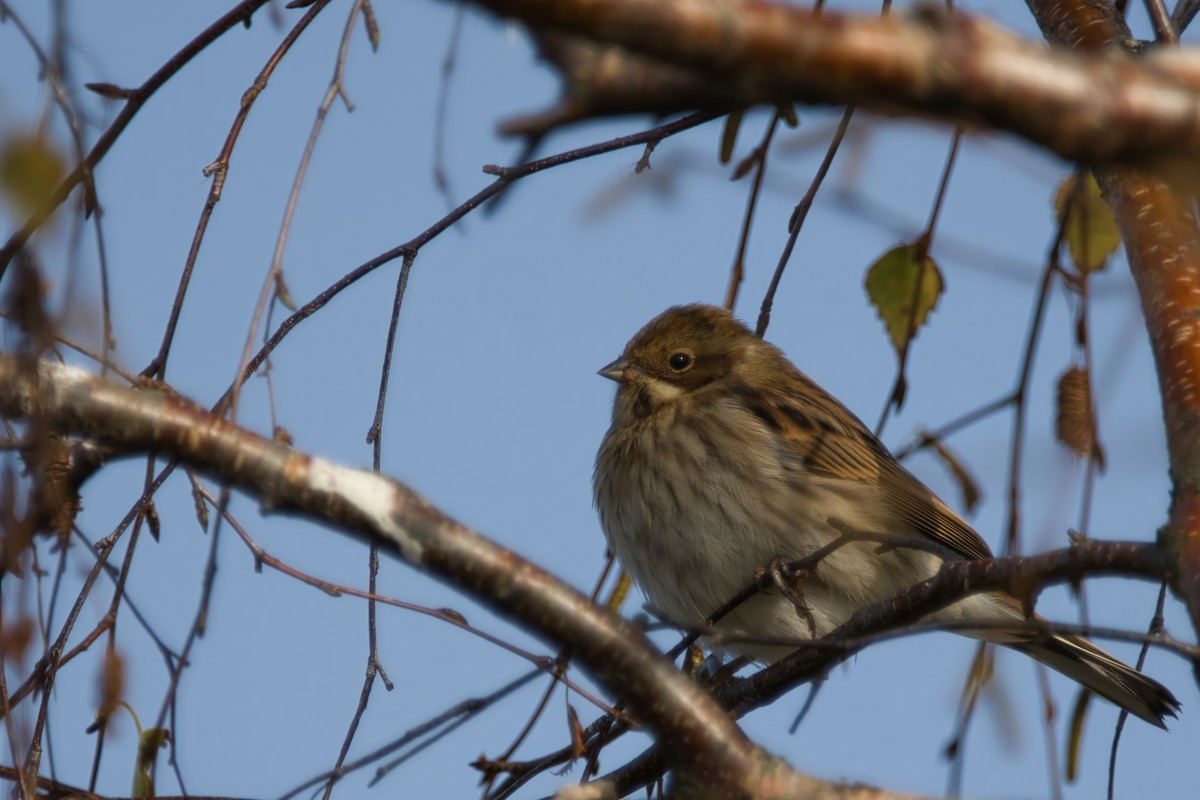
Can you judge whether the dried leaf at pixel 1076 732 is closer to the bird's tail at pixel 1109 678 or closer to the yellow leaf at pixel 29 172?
the bird's tail at pixel 1109 678

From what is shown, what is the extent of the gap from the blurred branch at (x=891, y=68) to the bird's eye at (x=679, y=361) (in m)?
5.20

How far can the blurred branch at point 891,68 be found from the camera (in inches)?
54.2

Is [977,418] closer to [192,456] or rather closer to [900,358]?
[900,358]

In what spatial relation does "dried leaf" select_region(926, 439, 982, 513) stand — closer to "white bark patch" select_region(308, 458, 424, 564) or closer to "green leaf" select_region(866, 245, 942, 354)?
"green leaf" select_region(866, 245, 942, 354)

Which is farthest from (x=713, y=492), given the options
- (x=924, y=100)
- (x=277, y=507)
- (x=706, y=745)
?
(x=924, y=100)

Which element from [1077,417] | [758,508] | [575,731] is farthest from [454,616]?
[758,508]

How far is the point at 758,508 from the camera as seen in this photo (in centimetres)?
584

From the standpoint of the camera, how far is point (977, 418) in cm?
325

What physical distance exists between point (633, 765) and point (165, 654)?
1278 mm

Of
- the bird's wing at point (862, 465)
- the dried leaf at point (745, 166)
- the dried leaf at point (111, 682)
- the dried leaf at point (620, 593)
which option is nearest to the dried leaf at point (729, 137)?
the dried leaf at point (745, 166)

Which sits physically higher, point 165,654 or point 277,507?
point 165,654

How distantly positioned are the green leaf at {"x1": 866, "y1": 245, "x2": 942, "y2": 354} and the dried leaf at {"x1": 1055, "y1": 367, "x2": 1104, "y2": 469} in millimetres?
803

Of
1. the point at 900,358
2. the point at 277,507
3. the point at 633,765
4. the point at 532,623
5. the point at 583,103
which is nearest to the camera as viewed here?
the point at 583,103

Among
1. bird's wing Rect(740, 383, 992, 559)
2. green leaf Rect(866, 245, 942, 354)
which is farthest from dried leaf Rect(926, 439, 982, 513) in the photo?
bird's wing Rect(740, 383, 992, 559)
